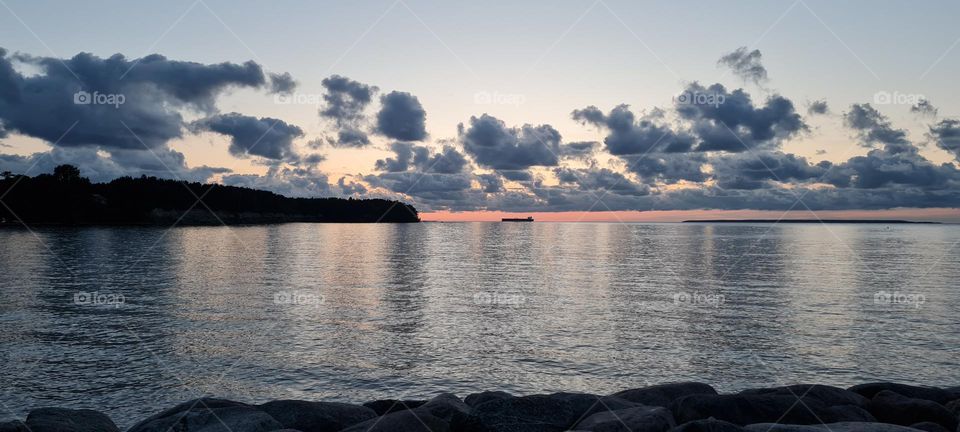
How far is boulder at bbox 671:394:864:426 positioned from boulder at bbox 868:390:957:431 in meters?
1.07

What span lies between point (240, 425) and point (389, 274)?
4692cm

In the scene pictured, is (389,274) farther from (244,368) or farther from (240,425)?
(240,425)

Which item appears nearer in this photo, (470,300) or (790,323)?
(790,323)

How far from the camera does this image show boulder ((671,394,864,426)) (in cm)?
1327

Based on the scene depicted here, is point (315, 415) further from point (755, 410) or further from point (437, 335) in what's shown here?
point (437, 335)

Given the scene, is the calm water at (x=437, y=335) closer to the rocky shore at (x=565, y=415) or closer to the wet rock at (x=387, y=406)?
the wet rock at (x=387, y=406)

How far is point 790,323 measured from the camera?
31.2m

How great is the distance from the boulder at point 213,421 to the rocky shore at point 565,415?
2 cm

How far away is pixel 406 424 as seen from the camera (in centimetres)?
1195

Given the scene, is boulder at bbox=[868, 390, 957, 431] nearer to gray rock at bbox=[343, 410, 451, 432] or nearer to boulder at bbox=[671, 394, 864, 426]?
boulder at bbox=[671, 394, 864, 426]

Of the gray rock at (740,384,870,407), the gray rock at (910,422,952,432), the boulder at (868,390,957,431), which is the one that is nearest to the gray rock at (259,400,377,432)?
the gray rock at (740,384,870,407)

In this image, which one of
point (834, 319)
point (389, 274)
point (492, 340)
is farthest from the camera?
point (389, 274)

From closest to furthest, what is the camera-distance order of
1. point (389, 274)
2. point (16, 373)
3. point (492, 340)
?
1. point (16, 373)
2. point (492, 340)
3. point (389, 274)

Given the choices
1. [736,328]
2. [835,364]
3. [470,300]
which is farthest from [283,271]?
[835,364]
